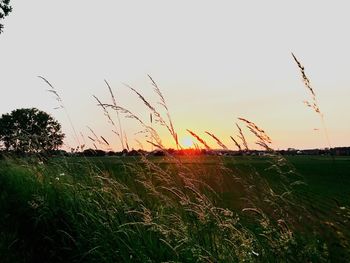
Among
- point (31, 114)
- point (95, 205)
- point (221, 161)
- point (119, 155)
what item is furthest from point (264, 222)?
point (31, 114)

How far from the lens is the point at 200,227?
15.8 ft

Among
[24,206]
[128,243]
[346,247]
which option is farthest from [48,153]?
[346,247]

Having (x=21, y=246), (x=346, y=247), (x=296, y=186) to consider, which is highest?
(x=296, y=186)

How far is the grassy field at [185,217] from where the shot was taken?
3.84 m

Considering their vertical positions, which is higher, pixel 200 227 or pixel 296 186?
pixel 296 186

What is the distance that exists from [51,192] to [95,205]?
2.26 meters

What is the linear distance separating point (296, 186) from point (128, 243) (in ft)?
5.84

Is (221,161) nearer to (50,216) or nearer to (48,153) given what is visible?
(50,216)

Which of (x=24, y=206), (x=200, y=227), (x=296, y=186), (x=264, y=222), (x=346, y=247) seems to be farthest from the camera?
(x=24, y=206)

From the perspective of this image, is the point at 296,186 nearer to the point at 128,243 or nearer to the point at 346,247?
the point at 346,247

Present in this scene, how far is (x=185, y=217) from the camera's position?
5426 millimetres

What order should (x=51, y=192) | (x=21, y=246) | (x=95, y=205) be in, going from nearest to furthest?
1. (x=95, y=205)
2. (x=21, y=246)
3. (x=51, y=192)

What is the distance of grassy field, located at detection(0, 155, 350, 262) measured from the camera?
3842 mm

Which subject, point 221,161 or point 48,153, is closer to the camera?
point 221,161
